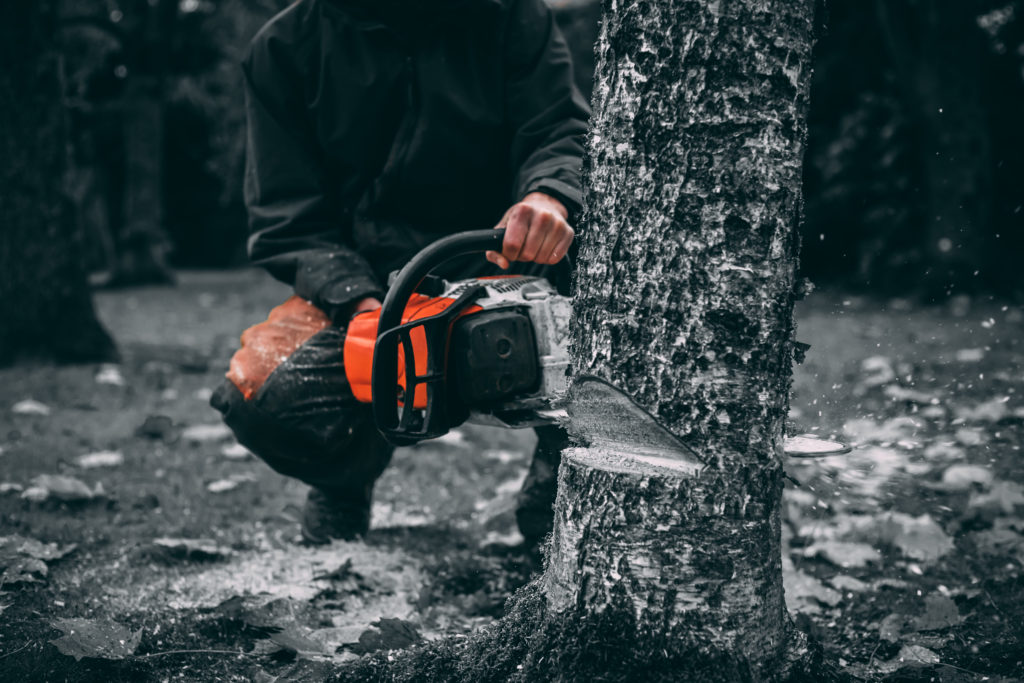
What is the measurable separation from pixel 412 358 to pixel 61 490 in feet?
5.14

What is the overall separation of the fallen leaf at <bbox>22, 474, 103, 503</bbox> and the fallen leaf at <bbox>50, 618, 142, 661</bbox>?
1.07 meters

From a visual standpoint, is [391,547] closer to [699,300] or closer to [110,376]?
[699,300]

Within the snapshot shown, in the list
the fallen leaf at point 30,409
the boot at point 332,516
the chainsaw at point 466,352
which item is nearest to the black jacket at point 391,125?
the chainsaw at point 466,352

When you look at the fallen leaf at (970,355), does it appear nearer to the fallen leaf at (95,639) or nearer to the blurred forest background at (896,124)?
the blurred forest background at (896,124)

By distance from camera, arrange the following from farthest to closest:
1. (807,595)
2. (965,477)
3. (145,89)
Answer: (145,89) < (965,477) < (807,595)

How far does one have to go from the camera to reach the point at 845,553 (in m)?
2.32

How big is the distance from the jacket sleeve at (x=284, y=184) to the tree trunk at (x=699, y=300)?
1.07 m

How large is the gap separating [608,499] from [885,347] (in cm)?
494

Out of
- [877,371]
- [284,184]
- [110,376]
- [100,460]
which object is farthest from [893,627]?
[110,376]

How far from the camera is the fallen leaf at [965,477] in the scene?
2.65 m

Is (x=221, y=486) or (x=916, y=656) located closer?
(x=916, y=656)

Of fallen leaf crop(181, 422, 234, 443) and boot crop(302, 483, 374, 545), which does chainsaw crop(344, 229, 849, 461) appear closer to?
boot crop(302, 483, 374, 545)

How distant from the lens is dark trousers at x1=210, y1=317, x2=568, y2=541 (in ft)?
7.37

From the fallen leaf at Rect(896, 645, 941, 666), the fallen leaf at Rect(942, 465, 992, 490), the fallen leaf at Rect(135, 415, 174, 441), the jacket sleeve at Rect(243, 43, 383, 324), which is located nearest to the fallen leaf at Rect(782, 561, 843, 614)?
the fallen leaf at Rect(896, 645, 941, 666)
